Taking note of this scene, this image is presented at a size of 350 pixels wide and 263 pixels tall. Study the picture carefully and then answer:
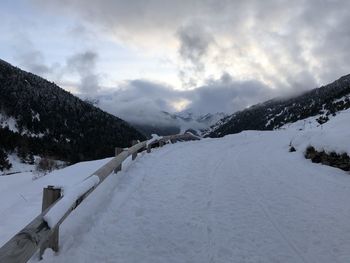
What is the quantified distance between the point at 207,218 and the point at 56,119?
14413 cm

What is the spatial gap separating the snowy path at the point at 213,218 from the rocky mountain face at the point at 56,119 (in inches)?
3786

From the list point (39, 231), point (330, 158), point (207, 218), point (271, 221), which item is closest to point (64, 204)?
point (39, 231)

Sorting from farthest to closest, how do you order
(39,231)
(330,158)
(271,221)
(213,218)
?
(330,158)
(213,218)
(271,221)
(39,231)

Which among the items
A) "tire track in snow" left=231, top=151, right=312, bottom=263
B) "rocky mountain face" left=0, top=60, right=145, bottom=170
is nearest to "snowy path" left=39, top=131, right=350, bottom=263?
"tire track in snow" left=231, top=151, right=312, bottom=263

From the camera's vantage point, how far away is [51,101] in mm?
158625

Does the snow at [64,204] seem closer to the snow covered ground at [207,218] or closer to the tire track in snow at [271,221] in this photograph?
the snow covered ground at [207,218]

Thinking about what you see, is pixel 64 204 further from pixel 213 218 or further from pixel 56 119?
pixel 56 119

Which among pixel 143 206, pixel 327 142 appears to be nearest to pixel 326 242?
pixel 143 206

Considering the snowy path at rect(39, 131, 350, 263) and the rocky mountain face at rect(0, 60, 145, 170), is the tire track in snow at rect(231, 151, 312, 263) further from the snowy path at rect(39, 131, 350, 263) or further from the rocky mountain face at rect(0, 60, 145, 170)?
the rocky mountain face at rect(0, 60, 145, 170)

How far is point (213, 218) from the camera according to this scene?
735 centimetres

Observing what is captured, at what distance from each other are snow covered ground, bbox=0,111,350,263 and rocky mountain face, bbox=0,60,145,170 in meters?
96.0

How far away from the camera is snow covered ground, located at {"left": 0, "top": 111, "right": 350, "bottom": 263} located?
5785mm

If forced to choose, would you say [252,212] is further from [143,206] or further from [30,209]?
[30,209]

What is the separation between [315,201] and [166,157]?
747 cm
